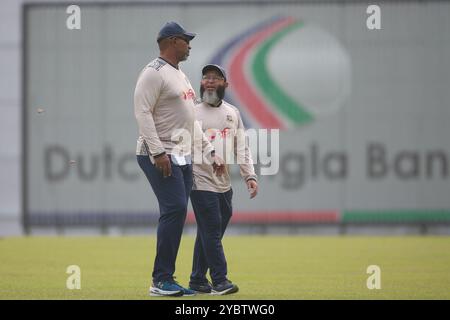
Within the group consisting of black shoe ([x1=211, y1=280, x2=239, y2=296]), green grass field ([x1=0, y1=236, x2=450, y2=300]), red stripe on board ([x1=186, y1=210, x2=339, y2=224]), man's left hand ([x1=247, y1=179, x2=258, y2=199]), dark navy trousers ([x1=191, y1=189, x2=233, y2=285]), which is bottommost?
green grass field ([x1=0, y1=236, x2=450, y2=300])

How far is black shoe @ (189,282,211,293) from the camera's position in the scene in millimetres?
10406

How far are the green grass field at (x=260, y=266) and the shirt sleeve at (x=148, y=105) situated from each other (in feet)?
4.70

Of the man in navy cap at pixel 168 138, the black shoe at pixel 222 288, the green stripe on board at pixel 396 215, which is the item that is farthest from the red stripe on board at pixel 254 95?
the man in navy cap at pixel 168 138

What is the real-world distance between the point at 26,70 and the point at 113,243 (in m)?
5.38

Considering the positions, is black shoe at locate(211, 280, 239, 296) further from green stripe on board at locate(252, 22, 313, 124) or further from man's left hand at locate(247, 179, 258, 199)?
green stripe on board at locate(252, 22, 313, 124)

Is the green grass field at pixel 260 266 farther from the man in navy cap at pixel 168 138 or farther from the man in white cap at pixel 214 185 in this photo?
the man in navy cap at pixel 168 138

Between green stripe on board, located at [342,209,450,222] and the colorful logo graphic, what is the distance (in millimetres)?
1999

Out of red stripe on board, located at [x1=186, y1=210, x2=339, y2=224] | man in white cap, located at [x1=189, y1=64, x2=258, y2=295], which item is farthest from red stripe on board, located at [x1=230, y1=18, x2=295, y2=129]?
man in white cap, located at [x1=189, y1=64, x2=258, y2=295]

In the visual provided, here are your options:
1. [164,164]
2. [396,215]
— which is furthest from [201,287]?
[396,215]

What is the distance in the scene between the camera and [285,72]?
2223 cm

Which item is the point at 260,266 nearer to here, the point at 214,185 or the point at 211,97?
the point at 214,185

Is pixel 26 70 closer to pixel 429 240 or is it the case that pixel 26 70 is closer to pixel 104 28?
pixel 104 28

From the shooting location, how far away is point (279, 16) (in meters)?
22.3

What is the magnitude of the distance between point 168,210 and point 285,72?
1272 cm
